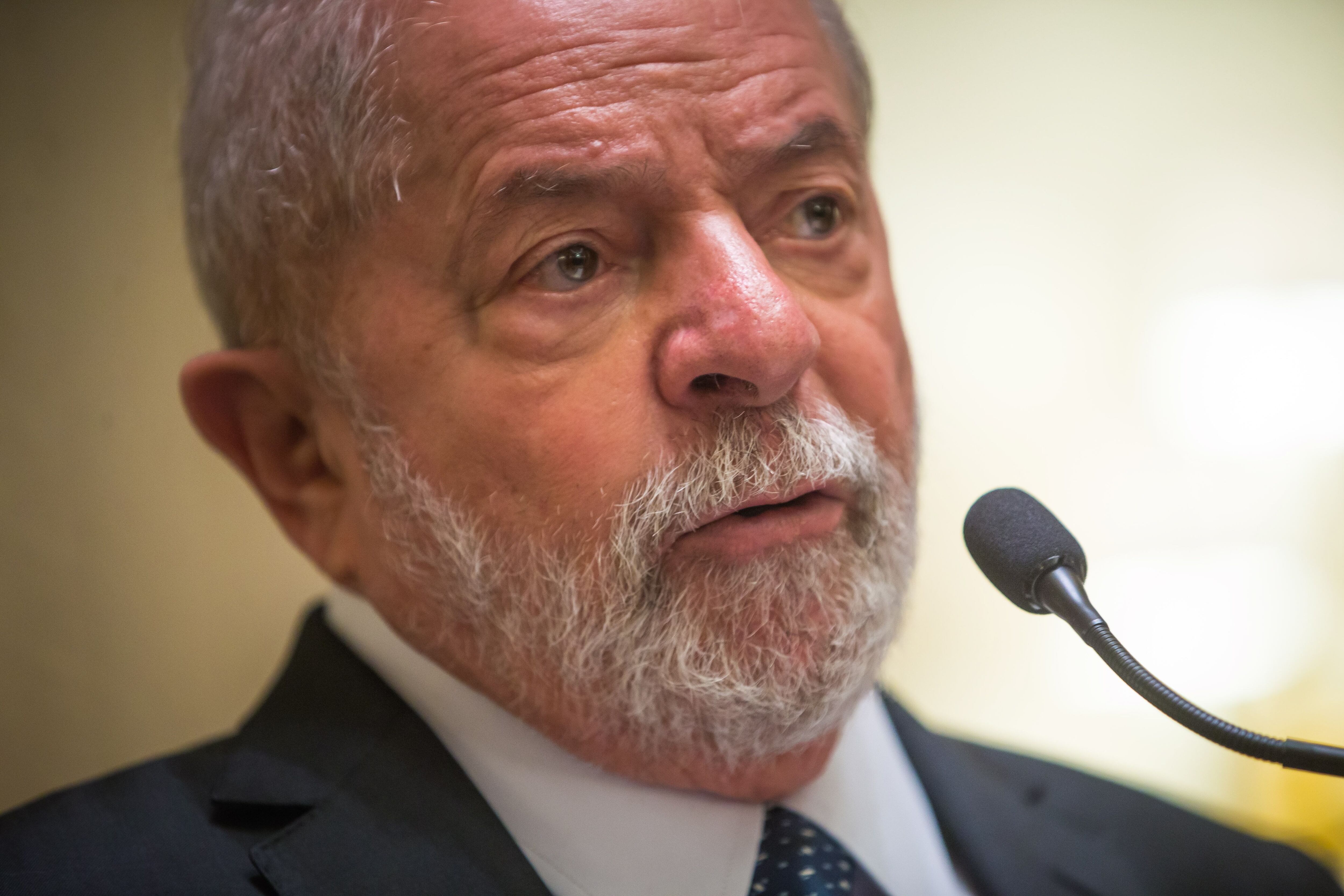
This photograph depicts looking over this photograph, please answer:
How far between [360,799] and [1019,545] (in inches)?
31.4

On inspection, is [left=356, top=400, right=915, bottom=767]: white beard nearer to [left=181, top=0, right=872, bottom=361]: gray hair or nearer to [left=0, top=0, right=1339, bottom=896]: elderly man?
Result: [left=0, top=0, right=1339, bottom=896]: elderly man

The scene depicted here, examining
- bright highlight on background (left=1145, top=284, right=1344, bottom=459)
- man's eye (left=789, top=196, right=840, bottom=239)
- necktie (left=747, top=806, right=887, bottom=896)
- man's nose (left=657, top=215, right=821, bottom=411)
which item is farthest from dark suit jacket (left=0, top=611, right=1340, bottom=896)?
bright highlight on background (left=1145, top=284, right=1344, bottom=459)

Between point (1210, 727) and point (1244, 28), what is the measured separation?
6.92 ft

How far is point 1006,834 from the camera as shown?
56.4 inches

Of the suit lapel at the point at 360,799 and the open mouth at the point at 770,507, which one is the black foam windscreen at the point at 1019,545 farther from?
the suit lapel at the point at 360,799

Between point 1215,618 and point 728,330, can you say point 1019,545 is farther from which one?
point 1215,618

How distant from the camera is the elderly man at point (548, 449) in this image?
103cm

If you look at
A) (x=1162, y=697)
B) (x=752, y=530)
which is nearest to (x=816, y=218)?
(x=752, y=530)

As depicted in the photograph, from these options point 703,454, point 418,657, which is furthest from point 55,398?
point 703,454

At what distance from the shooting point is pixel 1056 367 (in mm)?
2332

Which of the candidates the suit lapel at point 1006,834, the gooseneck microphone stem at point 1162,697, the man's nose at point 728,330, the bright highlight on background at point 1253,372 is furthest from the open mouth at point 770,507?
the bright highlight on background at point 1253,372

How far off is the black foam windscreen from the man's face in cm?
18

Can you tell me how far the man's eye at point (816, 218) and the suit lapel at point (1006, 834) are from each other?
0.79m

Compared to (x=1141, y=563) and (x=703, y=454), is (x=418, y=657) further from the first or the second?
(x=1141, y=563)
